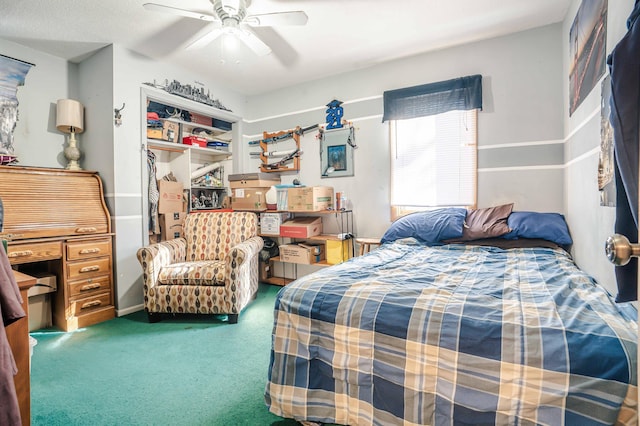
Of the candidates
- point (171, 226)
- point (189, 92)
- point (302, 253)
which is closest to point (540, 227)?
point (302, 253)

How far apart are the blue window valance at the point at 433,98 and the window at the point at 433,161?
89mm

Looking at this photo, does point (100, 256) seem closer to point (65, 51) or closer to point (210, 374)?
point (210, 374)

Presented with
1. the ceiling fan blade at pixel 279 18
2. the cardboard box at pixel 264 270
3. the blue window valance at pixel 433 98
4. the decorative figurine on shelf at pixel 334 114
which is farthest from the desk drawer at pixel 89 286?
the blue window valance at pixel 433 98

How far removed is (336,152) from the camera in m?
3.72

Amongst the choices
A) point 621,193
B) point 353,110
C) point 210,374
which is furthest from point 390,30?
point 210,374

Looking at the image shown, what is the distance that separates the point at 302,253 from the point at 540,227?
224 cm

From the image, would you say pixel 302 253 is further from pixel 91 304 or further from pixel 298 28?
pixel 298 28

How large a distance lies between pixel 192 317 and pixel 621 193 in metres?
3.05

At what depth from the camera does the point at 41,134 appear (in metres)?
3.03

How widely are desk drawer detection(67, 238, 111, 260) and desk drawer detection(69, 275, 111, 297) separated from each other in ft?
0.73

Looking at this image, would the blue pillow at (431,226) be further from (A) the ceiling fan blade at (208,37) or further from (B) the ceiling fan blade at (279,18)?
(A) the ceiling fan blade at (208,37)

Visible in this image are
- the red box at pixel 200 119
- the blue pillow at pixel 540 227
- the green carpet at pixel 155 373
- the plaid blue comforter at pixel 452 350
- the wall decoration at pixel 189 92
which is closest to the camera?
the plaid blue comforter at pixel 452 350

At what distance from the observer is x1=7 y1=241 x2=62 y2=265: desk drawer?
2.36 m

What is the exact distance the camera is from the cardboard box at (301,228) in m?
3.47
